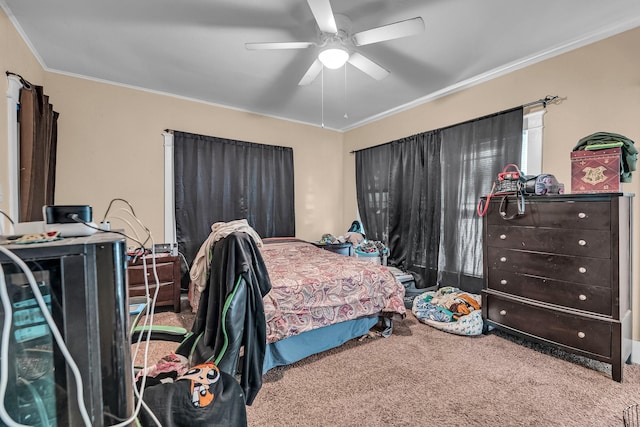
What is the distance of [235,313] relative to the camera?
56.6 inches

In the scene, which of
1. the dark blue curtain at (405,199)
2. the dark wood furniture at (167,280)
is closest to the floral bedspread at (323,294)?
the dark wood furniture at (167,280)

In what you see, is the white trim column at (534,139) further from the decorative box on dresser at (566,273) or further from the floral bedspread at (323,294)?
the floral bedspread at (323,294)

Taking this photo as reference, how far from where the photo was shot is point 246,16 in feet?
6.71

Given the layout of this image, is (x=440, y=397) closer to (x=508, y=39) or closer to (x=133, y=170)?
(x=508, y=39)

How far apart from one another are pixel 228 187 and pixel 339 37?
2.41m

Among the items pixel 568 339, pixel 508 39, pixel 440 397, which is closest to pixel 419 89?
pixel 508 39

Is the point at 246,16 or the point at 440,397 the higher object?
the point at 246,16

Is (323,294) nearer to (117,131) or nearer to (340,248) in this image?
(340,248)

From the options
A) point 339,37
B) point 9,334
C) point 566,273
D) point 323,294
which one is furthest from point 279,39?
point 566,273

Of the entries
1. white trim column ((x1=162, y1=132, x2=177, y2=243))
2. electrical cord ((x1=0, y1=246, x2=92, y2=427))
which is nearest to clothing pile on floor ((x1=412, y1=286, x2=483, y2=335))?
electrical cord ((x1=0, y1=246, x2=92, y2=427))

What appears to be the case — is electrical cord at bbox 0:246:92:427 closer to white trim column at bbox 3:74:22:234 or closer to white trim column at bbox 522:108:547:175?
white trim column at bbox 3:74:22:234

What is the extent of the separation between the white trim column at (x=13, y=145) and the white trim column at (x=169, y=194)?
1.32 metres

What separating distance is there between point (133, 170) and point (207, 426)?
328 centimetres

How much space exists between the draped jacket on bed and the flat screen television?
910 millimetres
